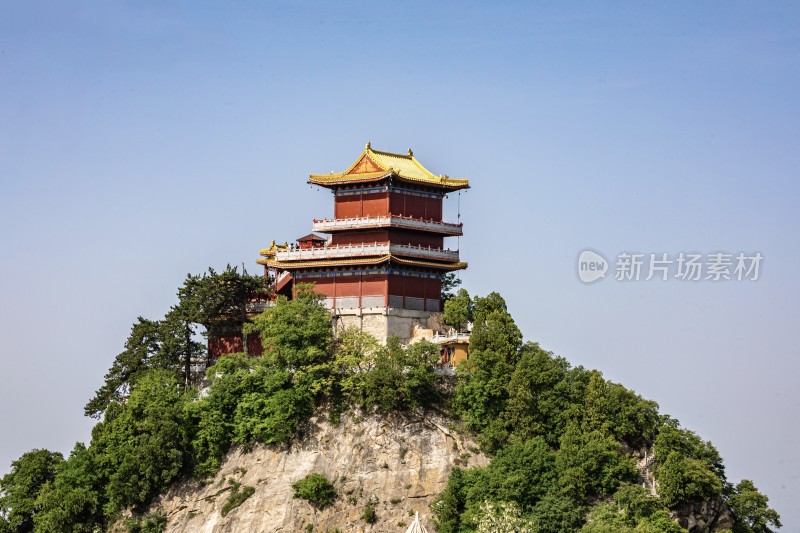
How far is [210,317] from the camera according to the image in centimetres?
8425

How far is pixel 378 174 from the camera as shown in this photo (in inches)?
3290

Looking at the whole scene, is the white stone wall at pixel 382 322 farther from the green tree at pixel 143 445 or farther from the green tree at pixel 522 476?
the green tree at pixel 522 476

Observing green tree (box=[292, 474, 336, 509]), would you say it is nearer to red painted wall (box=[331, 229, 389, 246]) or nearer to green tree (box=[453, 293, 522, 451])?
green tree (box=[453, 293, 522, 451])

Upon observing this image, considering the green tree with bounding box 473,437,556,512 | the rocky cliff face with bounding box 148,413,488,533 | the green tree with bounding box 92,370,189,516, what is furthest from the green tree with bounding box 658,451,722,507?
the green tree with bounding box 92,370,189,516

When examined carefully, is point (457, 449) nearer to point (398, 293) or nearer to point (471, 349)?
point (471, 349)

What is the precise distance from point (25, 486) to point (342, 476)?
722 inches

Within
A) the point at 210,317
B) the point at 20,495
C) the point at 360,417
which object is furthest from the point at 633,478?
the point at 20,495

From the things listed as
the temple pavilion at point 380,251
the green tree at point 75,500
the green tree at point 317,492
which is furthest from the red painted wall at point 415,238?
the green tree at point 75,500

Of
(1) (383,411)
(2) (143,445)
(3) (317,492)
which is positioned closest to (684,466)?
(1) (383,411)

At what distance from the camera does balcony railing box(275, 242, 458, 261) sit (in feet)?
270

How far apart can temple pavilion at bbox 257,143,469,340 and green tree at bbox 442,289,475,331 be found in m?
1.95

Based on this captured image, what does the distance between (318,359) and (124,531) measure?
1350cm

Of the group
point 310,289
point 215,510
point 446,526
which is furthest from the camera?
point 310,289

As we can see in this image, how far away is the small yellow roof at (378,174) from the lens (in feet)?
275
